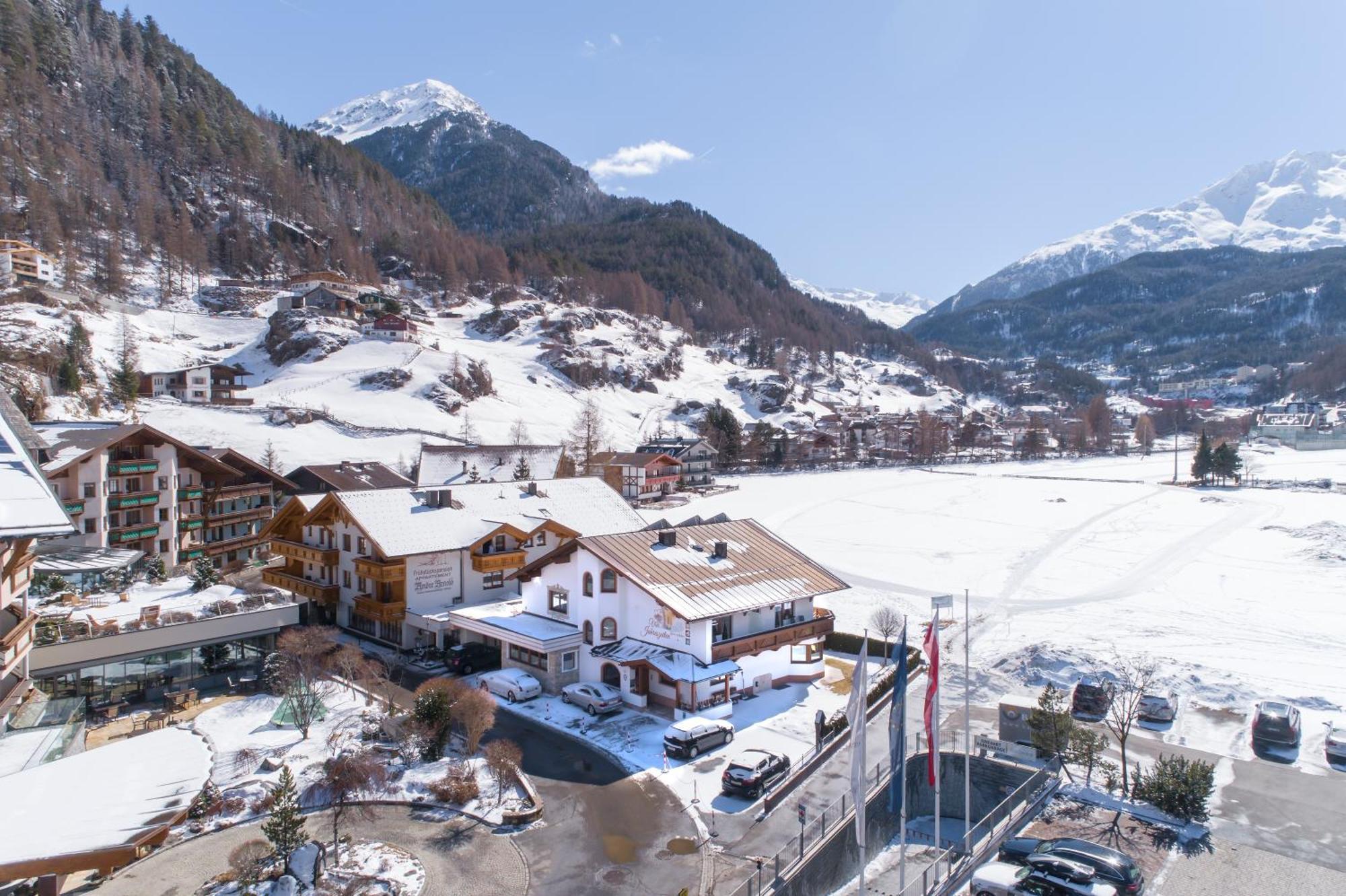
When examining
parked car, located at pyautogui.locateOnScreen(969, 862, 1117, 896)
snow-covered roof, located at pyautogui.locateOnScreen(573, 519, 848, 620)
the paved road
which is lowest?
the paved road

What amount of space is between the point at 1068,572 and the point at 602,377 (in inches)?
3996

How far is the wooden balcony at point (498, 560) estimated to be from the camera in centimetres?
3394

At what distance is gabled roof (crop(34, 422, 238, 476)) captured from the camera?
3650 cm

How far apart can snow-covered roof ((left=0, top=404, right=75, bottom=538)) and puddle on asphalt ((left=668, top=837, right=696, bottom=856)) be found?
13722 mm

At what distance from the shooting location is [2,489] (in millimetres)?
12586

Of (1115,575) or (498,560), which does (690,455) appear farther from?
A: (498,560)

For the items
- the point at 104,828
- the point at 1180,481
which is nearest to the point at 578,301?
the point at 1180,481

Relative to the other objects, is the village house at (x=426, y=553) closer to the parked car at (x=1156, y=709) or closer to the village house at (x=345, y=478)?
the village house at (x=345, y=478)

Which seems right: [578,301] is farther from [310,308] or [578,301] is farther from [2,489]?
[2,489]

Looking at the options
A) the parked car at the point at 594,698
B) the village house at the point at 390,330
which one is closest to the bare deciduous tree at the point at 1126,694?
the parked car at the point at 594,698

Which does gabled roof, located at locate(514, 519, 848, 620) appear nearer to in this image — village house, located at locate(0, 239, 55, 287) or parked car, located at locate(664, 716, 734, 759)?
parked car, located at locate(664, 716, 734, 759)

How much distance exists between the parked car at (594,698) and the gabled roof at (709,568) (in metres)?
3.99

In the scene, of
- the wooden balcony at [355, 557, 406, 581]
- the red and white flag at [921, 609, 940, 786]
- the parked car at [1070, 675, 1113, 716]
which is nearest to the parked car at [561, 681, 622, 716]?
the wooden balcony at [355, 557, 406, 581]

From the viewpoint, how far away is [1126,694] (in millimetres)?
25781
